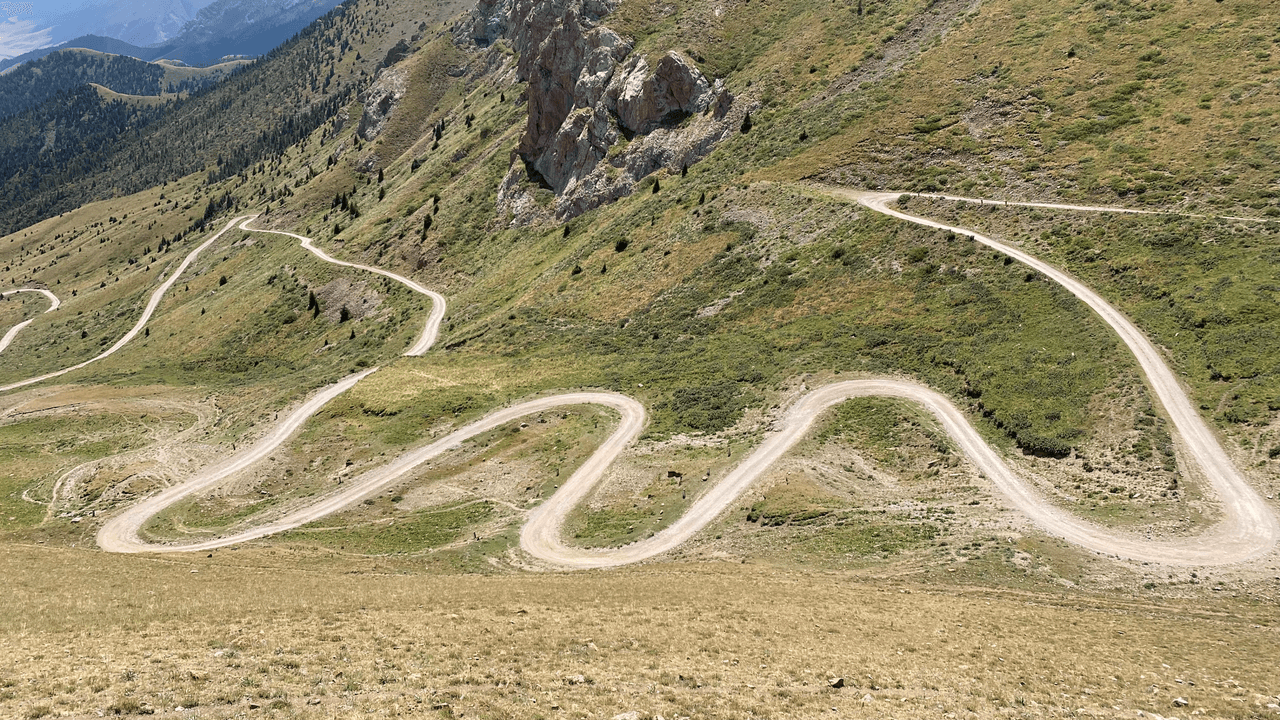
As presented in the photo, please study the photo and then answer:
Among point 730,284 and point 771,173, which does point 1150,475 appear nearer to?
point 730,284

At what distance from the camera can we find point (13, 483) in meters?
56.2

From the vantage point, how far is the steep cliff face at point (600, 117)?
105 meters

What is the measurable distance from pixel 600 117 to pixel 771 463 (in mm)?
91543

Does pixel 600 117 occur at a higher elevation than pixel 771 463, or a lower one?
higher

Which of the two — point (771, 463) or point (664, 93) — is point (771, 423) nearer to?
→ point (771, 463)

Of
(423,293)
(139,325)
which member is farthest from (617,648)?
(139,325)

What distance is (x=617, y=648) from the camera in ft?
72.2

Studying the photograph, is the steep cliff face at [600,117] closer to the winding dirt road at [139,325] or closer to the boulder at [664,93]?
the boulder at [664,93]

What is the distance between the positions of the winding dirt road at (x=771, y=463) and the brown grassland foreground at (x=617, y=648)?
467 centimetres

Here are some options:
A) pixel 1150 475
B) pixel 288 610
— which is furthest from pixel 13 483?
pixel 1150 475

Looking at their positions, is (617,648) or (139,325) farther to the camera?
(139,325)

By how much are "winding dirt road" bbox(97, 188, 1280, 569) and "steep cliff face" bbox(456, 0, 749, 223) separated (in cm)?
5430

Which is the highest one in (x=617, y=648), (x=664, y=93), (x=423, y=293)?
(x=664, y=93)

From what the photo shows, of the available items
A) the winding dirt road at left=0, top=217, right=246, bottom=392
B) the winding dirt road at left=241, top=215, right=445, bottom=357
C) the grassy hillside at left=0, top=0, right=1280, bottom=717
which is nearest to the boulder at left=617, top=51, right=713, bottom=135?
the grassy hillside at left=0, top=0, right=1280, bottom=717
